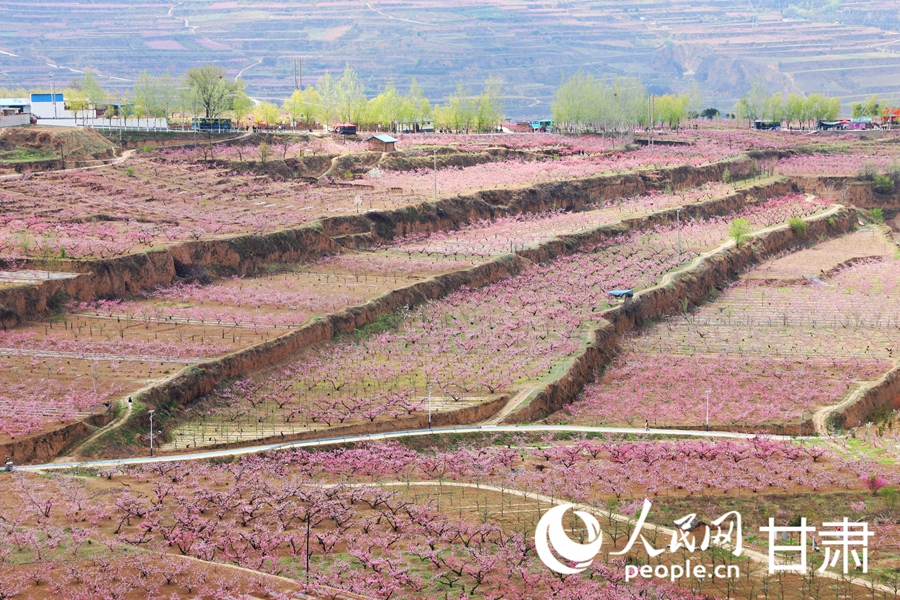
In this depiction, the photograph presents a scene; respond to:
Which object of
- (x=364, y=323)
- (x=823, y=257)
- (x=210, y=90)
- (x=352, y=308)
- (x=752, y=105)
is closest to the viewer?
(x=364, y=323)

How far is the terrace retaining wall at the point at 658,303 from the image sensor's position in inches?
2188

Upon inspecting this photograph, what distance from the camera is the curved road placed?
44.4 metres

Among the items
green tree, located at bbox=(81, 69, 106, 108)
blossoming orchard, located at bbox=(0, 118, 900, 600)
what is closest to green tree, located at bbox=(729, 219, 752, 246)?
blossoming orchard, located at bbox=(0, 118, 900, 600)

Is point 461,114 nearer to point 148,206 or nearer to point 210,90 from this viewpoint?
point 210,90

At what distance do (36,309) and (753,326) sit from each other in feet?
127

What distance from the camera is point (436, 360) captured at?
197 ft

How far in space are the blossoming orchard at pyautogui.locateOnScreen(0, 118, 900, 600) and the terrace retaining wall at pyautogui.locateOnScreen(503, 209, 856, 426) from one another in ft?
0.75

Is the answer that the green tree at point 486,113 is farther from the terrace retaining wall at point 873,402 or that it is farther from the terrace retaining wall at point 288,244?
the terrace retaining wall at point 873,402

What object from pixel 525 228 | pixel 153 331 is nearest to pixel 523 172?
pixel 525 228

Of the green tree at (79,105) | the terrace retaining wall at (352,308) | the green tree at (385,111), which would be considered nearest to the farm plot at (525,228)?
the terrace retaining wall at (352,308)

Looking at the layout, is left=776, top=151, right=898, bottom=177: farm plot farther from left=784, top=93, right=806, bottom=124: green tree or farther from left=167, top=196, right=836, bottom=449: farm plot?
left=167, top=196, right=836, bottom=449: farm plot

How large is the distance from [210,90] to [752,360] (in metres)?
81.6

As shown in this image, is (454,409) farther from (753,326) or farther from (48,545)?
(753,326)

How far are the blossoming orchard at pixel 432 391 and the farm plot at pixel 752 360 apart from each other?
0.80 feet
